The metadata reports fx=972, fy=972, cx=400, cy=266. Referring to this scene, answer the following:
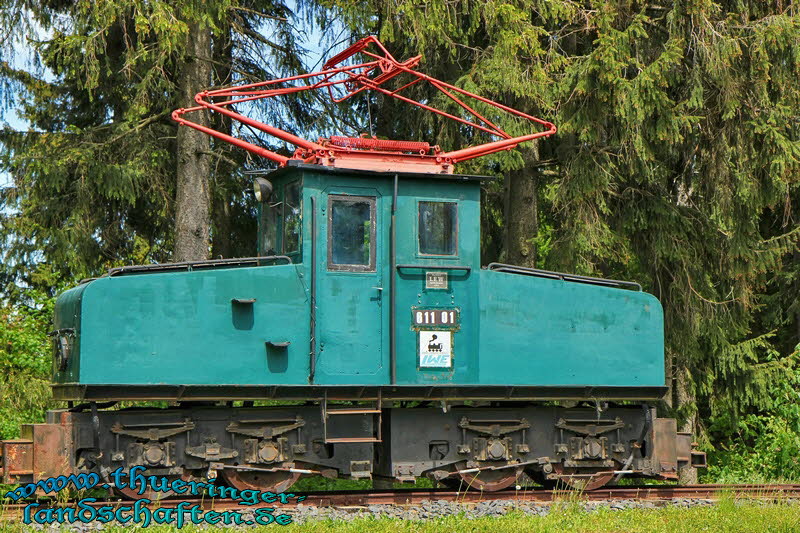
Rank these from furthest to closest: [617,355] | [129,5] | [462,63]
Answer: [462,63], [129,5], [617,355]

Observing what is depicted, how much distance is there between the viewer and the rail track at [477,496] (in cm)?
997

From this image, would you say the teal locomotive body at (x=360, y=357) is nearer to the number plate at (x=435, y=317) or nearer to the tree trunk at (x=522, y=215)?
the number plate at (x=435, y=317)

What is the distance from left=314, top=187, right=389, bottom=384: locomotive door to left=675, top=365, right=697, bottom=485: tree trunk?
9.48 meters

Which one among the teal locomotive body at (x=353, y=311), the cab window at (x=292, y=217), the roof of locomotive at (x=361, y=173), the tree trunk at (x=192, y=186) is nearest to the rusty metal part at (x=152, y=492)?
the teal locomotive body at (x=353, y=311)

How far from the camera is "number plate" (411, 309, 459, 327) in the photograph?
36.2 ft

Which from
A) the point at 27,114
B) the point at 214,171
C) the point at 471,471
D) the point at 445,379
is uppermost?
the point at 27,114

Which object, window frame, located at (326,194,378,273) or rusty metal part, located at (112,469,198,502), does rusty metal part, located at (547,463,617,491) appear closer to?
window frame, located at (326,194,378,273)

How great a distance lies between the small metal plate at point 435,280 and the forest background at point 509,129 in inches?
149

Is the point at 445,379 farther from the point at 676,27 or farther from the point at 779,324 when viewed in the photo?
the point at 779,324

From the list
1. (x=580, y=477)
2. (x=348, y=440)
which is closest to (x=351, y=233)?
(x=348, y=440)

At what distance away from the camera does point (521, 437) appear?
1173 cm

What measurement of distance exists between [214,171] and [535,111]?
5610 millimetres

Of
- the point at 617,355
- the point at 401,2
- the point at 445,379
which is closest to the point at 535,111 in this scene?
the point at 401,2

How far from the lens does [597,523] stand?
9445mm
